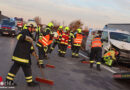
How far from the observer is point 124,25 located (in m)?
12.1

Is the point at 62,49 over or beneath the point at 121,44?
beneath

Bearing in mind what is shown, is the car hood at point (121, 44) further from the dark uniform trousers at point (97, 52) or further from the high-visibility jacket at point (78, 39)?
the high-visibility jacket at point (78, 39)

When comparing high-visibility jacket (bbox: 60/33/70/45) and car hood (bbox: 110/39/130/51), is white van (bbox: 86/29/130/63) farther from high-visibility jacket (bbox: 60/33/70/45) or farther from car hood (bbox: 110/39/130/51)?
high-visibility jacket (bbox: 60/33/70/45)

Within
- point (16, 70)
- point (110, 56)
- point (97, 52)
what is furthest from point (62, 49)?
point (16, 70)

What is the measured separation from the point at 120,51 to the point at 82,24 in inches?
1267

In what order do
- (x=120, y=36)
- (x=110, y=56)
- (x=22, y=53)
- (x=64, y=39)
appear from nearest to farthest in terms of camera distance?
(x=22, y=53)
(x=110, y=56)
(x=120, y=36)
(x=64, y=39)

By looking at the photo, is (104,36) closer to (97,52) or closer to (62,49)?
(97,52)

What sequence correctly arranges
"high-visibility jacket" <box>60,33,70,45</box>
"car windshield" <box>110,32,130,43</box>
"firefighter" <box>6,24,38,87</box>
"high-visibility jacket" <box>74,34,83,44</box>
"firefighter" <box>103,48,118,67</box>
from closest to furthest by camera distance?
1. "firefighter" <box>6,24,38,87</box>
2. "firefighter" <box>103,48,118,67</box>
3. "car windshield" <box>110,32,130,43</box>
4. "high-visibility jacket" <box>60,33,70,45</box>
5. "high-visibility jacket" <box>74,34,83,44</box>

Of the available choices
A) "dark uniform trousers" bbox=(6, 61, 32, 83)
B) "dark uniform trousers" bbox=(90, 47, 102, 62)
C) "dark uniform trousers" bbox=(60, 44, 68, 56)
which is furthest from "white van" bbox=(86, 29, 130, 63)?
"dark uniform trousers" bbox=(6, 61, 32, 83)

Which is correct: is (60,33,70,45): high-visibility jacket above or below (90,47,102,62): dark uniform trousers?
above

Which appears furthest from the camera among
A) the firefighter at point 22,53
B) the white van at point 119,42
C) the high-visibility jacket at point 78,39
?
the high-visibility jacket at point 78,39

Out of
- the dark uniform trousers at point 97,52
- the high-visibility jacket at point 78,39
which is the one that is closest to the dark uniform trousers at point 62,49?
the high-visibility jacket at point 78,39

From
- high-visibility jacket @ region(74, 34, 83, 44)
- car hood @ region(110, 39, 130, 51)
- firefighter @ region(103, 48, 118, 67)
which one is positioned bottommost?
firefighter @ region(103, 48, 118, 67)

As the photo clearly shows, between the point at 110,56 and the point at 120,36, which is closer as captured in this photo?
the point at 110,56
